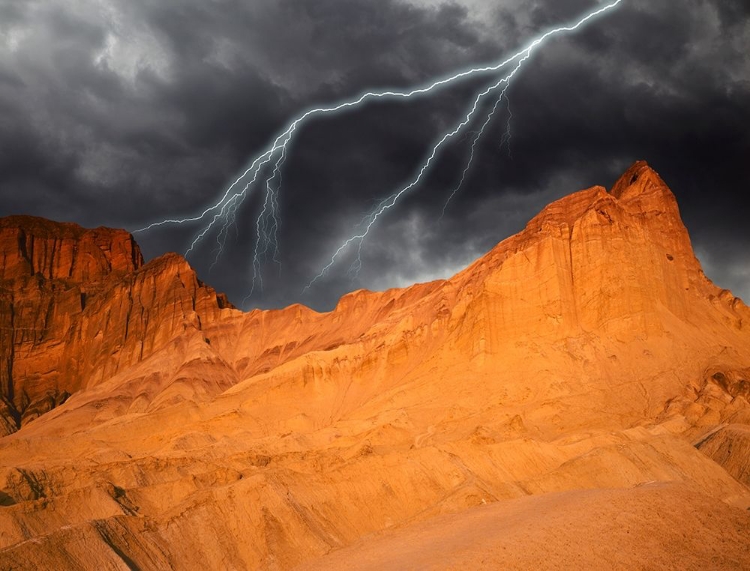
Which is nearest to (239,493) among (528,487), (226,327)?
(528,487)

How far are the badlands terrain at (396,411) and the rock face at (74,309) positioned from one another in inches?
13.7

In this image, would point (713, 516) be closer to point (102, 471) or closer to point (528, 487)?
point (528, 487)

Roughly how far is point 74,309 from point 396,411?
72.6 m

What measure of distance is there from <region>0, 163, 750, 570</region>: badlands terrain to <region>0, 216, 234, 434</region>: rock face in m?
0.35

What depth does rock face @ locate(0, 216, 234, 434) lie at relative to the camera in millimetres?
113875

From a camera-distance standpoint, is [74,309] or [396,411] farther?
[74,309]

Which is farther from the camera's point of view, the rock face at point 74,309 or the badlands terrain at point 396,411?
the rock face at point 74,309

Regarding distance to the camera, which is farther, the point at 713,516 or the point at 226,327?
the point at 226,327

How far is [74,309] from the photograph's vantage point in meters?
124

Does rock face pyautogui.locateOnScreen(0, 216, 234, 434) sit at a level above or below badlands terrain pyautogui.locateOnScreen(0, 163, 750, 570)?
above

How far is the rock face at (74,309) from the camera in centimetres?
11388

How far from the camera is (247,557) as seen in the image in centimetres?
3531

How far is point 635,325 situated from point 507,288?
11580mm

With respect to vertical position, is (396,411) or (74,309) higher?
(74,309)
